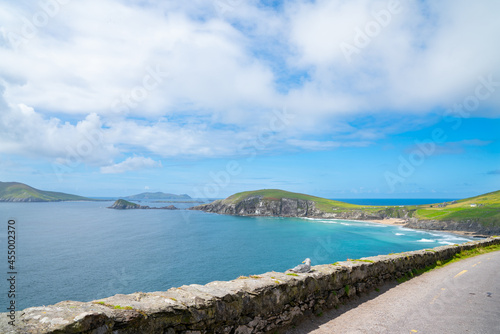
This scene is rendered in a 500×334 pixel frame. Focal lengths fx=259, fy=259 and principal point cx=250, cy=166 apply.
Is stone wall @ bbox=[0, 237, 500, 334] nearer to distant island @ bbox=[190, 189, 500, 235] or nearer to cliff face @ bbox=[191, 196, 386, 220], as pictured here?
distant island @ bbox=[190, 189, 500, 235]

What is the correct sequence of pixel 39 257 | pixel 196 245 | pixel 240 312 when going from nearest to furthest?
pixel 240 312 → pixel 39 257 → pixel 196 245

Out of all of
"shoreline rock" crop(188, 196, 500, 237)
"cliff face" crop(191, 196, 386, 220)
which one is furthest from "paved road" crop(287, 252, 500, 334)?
"cliff face" crop(191, 196, 386, 220)

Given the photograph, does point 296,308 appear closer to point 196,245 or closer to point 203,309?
point 203,309

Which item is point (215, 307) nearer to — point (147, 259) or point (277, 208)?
point (147, 259)

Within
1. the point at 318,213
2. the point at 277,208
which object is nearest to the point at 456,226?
the point at 318,213

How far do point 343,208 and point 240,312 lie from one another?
598ft

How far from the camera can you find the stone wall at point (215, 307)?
4.21m

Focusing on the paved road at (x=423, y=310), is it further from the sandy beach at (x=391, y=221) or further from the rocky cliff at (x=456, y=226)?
the sandy beach at (x=391, y=221)

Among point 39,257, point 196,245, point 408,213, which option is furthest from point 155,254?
point 408,213

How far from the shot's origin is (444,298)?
34.9 feet

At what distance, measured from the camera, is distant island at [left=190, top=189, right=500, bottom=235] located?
9706 cm

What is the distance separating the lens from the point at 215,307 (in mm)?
6082

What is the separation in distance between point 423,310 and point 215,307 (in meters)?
7.96

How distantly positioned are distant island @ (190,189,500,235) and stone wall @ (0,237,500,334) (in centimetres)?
11022
